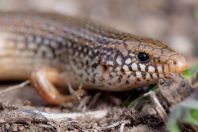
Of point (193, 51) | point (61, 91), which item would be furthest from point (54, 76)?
point (193, 51)

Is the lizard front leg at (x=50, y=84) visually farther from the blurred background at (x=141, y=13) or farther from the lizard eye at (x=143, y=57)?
the blurred background at (x=141, y=13)

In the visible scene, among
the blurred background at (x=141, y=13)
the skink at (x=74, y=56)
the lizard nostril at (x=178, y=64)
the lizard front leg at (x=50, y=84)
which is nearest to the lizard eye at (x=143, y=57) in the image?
the skink at (x=74, y=56)

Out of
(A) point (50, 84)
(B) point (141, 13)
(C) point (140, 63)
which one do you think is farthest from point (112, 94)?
(B) point (141, 13)

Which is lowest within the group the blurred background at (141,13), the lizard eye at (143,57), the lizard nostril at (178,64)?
the lizard nostril at (178,64)

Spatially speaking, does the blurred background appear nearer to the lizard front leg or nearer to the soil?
the lizard front leg

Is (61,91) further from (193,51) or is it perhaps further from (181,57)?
(193,51)

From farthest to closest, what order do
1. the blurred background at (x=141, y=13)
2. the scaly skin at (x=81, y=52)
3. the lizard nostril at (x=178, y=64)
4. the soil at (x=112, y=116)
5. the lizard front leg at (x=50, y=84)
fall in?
the blurred background at (x=141, y=13)
the lizard front leg at (x=50, y=84)
the scaly skin at (x=81, y=52)
the lizard nostril at (x=178, y=64)
the soil at (x=112, y=116)
